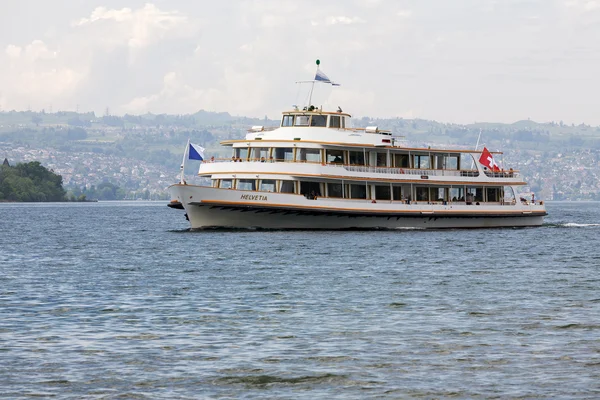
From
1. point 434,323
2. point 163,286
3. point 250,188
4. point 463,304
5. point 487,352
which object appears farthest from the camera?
point 250,188

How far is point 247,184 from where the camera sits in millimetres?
58531

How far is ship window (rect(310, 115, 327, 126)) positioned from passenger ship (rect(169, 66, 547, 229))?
0.19 feet

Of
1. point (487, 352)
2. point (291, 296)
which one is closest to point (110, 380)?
point (487, 352)

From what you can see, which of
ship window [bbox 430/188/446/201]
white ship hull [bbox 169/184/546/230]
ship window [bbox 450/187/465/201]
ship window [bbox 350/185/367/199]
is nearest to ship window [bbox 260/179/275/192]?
white ship hull [bbox 169/184/546/230]

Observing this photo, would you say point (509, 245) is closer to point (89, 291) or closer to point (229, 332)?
point (89, 291)

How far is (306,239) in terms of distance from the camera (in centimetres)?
5438

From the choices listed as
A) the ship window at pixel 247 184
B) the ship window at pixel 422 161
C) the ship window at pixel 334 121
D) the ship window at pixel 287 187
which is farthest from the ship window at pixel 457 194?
the ship window at pixel 247 184

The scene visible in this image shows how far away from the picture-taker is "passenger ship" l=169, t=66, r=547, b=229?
57.2 metres

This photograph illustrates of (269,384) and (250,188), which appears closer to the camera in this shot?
(269,384)

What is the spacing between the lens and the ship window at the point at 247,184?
58.3 meters

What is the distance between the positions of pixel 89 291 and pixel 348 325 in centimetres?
1086

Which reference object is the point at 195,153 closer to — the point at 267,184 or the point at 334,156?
the point at 267,184

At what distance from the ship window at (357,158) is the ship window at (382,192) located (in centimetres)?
186

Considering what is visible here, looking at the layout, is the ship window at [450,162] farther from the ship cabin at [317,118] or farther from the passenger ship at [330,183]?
the ship cabin at [317,118]
